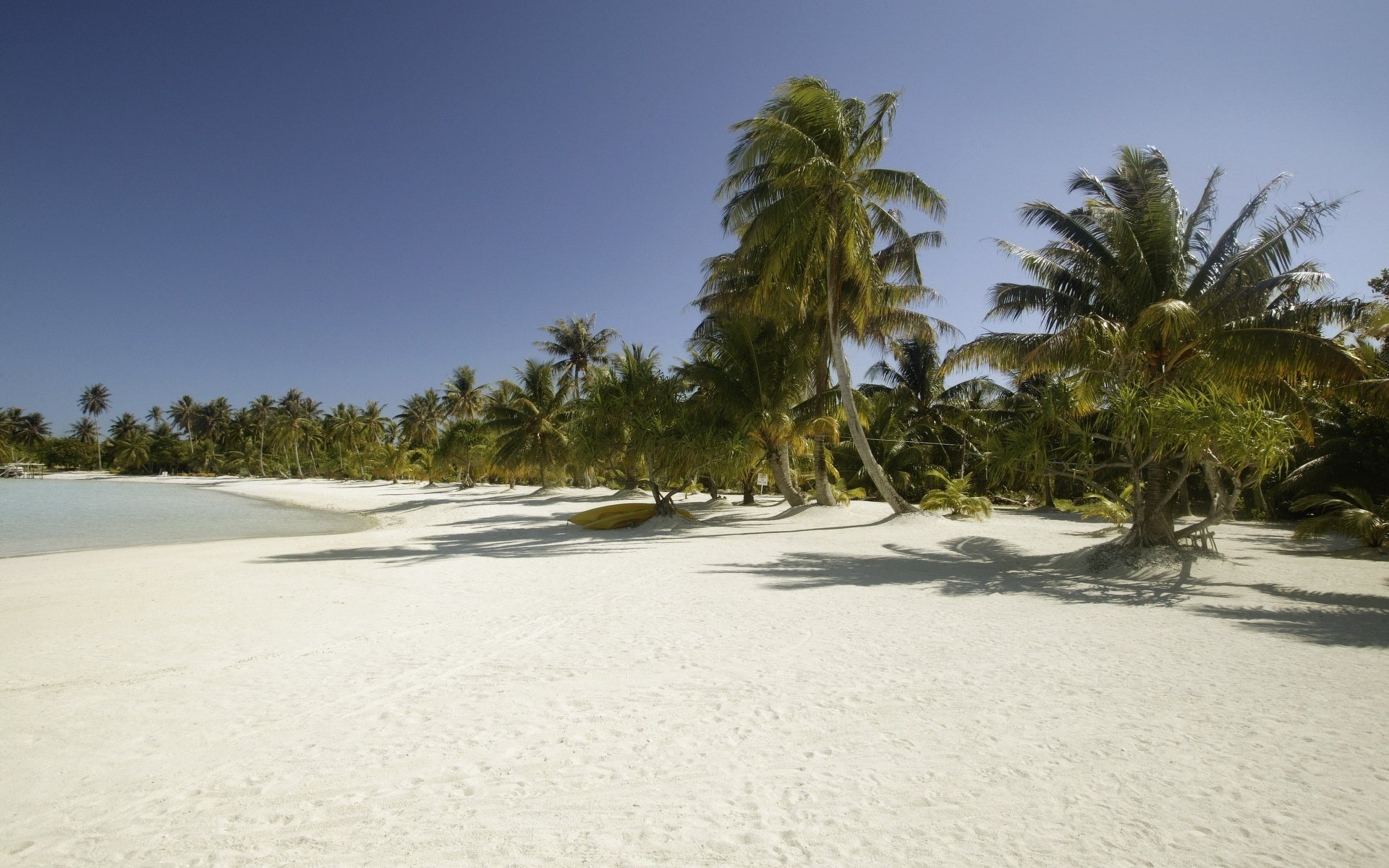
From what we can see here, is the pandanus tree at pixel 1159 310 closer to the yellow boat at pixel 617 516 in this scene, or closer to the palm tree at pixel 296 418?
the yellow boat at pixel 617 516

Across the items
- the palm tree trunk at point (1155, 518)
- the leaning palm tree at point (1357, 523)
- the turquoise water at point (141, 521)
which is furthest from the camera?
the turquoise water at point (141, 521)

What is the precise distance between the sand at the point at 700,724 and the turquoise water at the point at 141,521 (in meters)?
12.4

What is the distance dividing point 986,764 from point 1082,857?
0.77 m

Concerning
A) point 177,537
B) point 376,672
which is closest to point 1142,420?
point 376,672

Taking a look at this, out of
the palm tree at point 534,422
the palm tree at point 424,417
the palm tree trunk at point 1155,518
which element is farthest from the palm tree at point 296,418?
the palm tree trunk at point 1155,518

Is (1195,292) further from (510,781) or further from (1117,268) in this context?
(510,781)

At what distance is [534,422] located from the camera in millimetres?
33375

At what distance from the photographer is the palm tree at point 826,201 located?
47.8ft

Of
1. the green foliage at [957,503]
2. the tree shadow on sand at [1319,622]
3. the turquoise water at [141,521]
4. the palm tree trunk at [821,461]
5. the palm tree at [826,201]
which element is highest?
the palm tree at [826,201]

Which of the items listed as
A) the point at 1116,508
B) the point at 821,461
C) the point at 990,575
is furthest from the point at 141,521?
the point at 1116,508

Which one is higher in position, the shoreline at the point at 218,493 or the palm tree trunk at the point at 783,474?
the palm tree trunk at the point at 783,474

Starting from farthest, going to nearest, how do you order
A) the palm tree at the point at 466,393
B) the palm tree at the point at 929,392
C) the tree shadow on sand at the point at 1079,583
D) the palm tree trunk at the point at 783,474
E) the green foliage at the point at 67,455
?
the green foliage at the point at 67,455 → the palm tree at the point at 466,393 → the palm tree at the point at 929,392 → the palm tree trunk at the point at 783,474 → the tree shadow on sand at the point at 1079,583

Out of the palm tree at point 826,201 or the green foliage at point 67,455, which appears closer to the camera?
the palm tree at point 826,201

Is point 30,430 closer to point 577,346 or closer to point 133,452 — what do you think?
point 133,452
